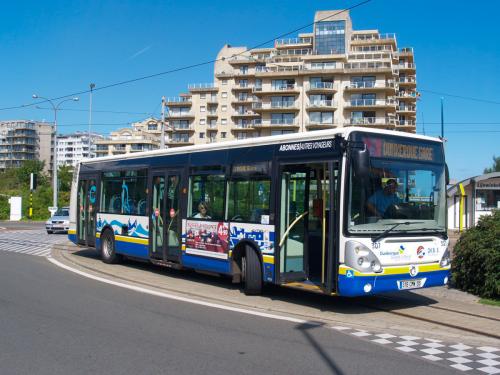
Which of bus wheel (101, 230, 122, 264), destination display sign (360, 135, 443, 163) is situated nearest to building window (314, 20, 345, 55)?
bus wheel (101, 230, 122, 264)

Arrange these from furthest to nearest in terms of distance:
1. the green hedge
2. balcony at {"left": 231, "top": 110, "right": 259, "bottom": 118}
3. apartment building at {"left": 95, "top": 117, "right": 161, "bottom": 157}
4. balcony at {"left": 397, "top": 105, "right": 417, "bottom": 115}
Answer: apartment building at {"left": 95, "top": 117, "right": 161, "bottom": 157}
balcony at {"left": 231, "top": 110, "right": 259, "bottom": 118}
balcony at {"left": 397, "top": 105, "right": 417, "bottom": 115}
the green hedge

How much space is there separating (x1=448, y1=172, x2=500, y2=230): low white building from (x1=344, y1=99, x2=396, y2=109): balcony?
52.9 metres

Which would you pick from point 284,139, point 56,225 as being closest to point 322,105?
point 56,225

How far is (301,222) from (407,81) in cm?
9880

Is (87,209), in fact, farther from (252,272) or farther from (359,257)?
(359,257)

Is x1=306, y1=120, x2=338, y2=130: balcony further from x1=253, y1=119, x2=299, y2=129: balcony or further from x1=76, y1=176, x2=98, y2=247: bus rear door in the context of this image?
x1=76, y1=176, x2=98, y2=247: bus rear door

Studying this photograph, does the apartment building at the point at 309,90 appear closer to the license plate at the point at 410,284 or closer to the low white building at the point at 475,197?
the low white building at the point at 475,197

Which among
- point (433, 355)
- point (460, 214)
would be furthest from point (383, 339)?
point (460, 214)

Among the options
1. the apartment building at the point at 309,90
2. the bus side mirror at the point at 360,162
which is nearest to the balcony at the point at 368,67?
the apartment building at the point at 309,90

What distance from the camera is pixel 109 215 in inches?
613

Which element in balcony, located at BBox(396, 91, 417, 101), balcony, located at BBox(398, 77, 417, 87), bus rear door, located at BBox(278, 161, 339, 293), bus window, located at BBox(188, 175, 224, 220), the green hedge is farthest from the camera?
balcony, located at BBox(398, 77, 417, 87)

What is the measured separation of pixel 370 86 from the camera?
8331 cm

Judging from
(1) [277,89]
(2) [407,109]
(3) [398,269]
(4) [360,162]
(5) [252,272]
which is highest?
(1) [277,89]

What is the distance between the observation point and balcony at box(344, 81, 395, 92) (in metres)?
82.8
